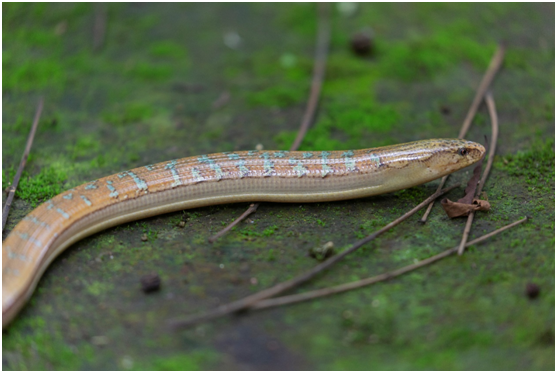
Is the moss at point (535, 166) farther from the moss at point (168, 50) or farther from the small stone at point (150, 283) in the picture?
the moss at point (168, 50)

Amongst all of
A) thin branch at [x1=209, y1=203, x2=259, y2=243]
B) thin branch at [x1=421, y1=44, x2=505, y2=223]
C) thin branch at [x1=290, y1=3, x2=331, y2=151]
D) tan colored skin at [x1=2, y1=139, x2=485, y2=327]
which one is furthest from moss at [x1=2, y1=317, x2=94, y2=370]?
thin branch at [x1=421, y1=44, x2=505, y2=223]

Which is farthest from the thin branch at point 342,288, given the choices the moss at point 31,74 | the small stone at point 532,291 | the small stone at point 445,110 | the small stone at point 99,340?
→ the moss at point 31,74

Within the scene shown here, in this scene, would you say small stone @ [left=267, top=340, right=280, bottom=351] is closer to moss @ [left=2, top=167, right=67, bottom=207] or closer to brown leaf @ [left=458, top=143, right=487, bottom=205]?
brown leaf @ [left=458, top=143, right=487, bottom=205]

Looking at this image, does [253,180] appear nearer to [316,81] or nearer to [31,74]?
[316,81]

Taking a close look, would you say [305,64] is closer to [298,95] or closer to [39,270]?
[298,95]

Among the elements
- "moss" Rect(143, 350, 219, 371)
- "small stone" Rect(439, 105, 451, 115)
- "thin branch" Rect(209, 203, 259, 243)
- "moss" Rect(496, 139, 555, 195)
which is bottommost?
"moss" Rect(143, 350, 219, 371)
